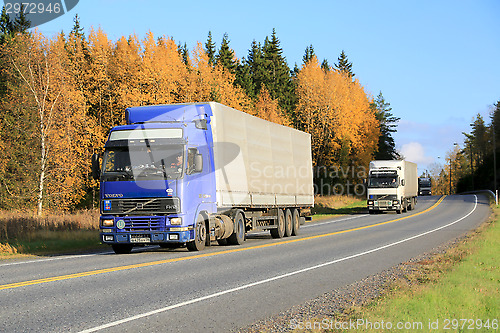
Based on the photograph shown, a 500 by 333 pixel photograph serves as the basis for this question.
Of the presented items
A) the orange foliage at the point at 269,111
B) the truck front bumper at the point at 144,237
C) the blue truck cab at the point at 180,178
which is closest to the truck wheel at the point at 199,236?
the blue truck cab at the point at 180,178

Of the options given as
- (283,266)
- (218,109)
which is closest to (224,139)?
(218,109)

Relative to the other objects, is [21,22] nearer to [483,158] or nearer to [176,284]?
[176,284]

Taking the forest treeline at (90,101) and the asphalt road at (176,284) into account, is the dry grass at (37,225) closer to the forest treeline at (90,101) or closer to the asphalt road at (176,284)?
the asphalt road at (176,284)

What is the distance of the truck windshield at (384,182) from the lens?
1852 inches

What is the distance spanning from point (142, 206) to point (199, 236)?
2279mm

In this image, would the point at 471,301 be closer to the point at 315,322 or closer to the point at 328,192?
the point at 315,322

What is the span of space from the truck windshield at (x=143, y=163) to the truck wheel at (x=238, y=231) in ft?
13.7

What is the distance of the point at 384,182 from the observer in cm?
4712

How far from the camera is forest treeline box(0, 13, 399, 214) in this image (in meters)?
38.1

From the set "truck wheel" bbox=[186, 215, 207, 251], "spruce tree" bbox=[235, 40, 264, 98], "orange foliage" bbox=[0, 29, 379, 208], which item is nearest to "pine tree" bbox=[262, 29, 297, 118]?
"spruce tree" bbox=[235, 40, 264, 98]

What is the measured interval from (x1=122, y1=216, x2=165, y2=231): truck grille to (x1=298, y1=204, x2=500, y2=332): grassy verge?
7.17 m

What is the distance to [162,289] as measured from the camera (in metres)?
11.2

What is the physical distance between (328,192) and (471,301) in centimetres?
6703

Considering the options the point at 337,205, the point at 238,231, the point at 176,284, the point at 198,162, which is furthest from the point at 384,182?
the point at 176,284
